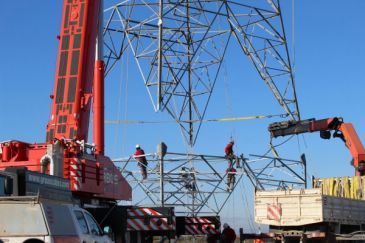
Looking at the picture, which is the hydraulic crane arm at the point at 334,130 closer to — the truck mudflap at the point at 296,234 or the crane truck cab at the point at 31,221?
the truck mudflap at the point at 296,234

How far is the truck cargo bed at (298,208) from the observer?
19812 mm

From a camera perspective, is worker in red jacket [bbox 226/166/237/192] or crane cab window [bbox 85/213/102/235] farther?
worker in red jacket [bbox 226/166/237/192]

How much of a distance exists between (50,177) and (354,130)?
17.7 meters

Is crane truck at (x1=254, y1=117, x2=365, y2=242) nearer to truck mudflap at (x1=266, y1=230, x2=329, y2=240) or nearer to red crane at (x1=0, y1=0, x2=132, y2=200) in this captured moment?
truck mudflap at (x1=266, y1=230, x2=329, y2=240)

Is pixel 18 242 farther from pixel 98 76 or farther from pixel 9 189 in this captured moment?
pixel 98 76

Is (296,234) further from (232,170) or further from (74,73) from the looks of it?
(74,73)

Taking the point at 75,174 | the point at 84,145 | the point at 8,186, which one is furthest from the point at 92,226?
the point at 84,145

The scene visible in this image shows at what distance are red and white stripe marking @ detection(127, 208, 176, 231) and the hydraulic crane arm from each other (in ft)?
35.7

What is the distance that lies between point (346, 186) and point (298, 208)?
6664 millimetres

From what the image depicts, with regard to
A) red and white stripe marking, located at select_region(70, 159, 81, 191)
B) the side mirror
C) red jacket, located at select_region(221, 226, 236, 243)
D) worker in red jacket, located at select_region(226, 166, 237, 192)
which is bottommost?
red jacket, located at select_region(221, 226, 236, 243)

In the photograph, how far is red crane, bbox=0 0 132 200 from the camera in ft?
59.8

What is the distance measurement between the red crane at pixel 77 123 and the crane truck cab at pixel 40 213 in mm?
3162

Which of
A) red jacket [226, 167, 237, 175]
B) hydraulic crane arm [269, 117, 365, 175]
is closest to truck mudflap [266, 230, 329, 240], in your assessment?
red jacket [226, 167, 237, 175]

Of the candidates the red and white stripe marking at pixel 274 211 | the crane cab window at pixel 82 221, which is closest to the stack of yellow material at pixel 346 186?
the red and white stripe marking at pixel 274 211
